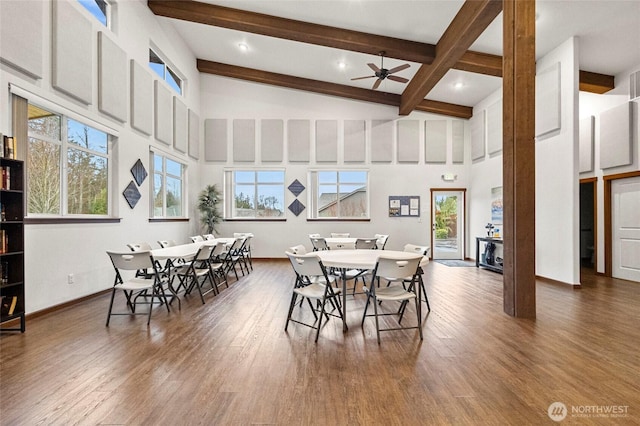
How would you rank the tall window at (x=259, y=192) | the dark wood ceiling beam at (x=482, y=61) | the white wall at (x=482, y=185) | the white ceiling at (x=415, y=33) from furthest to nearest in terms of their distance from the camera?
the tall window at (x=259, y=192)
the white wall at (x=482, y=185)
the dark wood ceiling beam at (x=482, y=61)
the white ceiling at (x=415, y=33)

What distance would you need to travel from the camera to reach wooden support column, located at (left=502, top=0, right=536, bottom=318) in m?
3.82

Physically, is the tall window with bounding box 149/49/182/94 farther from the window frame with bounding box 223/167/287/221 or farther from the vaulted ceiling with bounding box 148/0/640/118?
the window frame with bounding box 223/167/287/221

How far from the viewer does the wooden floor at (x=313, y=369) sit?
198cm

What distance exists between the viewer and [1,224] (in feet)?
10.6

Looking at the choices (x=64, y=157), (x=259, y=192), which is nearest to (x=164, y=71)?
(x=64, y=157)

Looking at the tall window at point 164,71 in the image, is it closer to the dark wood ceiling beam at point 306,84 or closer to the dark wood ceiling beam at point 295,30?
the dark wood ceiling beam at point 295,30

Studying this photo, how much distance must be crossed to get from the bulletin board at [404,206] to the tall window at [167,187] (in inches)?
229

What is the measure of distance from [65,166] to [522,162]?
19.7ft

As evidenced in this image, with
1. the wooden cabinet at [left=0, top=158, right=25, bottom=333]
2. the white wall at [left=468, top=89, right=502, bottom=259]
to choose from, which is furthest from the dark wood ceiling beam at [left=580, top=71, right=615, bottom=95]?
the wooden cabinet at [left=0, top=158, right=25, bottom=333]

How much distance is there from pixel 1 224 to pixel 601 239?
9909 millimetres

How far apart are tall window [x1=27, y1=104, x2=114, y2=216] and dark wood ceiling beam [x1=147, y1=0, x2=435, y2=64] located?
3.05m

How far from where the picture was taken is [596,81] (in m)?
6.46

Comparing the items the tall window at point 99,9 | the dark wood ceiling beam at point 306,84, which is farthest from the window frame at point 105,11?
the dark wood ceiling beam at point 306,84

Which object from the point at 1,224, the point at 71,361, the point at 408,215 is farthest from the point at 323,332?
the point at 408,215
